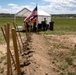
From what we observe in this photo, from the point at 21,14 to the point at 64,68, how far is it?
73.9 ft

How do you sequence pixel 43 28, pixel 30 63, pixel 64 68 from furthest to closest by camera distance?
1. pixel 43 28
2. pixel 64 68
3. pixel 30 63

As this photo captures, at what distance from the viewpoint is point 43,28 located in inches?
1209

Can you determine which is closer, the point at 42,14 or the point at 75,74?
the point at 75,74

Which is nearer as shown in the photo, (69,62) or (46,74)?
(46,74)

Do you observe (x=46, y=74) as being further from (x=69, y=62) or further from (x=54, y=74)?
(x=69, y=62)

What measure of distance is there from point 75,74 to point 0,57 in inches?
200

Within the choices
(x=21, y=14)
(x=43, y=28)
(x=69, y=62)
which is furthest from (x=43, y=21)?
(x=69, y=62)

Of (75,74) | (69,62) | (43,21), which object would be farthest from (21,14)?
(75,74)

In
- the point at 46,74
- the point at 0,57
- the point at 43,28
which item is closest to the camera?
the point at 46,74

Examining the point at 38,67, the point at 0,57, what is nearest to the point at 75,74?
the point at 38,67

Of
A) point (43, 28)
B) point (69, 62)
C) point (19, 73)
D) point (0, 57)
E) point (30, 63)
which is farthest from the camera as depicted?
point (43, 28)

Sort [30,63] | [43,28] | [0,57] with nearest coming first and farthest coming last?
[30,63]
[0,57]
[43,28]

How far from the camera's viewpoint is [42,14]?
107 feet

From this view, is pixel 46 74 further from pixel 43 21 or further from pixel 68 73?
pixel 43 21
